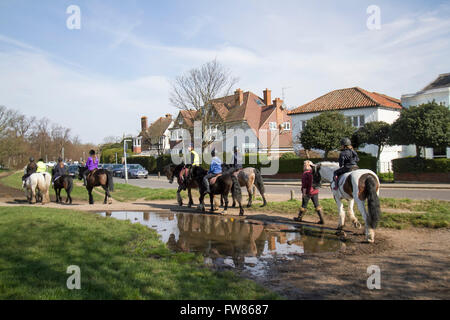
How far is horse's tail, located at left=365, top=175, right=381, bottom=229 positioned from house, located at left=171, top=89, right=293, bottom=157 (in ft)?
115

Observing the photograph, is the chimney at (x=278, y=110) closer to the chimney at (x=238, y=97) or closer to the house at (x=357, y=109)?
the chimney at (x=238, y=97)

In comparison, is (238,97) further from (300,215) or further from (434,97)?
(300,215)

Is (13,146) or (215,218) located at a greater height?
(13,146)

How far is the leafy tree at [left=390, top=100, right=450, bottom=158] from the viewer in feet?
81.4

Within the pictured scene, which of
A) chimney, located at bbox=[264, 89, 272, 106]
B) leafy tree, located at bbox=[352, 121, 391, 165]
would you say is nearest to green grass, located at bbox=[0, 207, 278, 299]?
leafy tree, located at bbox=[352, 121, 391, 165]

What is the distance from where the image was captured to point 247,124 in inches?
1956

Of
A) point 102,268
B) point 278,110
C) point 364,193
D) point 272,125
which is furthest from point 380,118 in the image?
point 102,268

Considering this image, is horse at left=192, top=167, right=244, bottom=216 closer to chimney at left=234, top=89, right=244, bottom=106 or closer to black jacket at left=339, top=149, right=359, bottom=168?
black jacket at left=339, top=149, right=359, bottom=168

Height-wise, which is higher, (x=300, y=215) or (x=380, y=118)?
(x=380, y=118)

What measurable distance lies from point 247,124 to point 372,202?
42.1 m

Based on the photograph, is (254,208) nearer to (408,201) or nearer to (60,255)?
(408,201)

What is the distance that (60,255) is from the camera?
6559 mm
